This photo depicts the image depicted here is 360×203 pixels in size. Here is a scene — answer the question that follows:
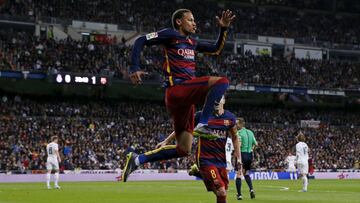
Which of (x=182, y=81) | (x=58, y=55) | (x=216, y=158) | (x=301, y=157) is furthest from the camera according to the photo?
(x=58, y=55)

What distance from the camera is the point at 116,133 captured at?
188ft

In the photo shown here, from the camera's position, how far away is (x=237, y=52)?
243 feet

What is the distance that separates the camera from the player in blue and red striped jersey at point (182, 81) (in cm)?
1169

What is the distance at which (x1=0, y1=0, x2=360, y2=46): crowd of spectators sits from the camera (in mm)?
66750

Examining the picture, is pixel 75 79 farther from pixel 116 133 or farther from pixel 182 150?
pixel 182 150

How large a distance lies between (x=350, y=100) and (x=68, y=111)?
1343 inches

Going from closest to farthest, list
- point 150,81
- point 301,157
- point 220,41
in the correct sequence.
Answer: point 220,41 → point 301,157 → point 150,81

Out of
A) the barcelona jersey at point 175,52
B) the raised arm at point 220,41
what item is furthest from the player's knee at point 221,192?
the barcelona jersey at point 175,52

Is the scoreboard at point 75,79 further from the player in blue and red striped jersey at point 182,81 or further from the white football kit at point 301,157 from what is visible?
the player in blue and red striped jersey at point 182,81

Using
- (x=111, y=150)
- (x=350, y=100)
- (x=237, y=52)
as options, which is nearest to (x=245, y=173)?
(x=111, y=150)

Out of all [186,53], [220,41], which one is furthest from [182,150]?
[220,41]

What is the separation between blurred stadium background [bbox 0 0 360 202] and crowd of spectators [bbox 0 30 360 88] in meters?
0.13

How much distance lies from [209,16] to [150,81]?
Answer: 55.6ft

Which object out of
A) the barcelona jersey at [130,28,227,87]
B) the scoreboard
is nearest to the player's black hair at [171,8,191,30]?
the barcelona jersey at [130,28,227,87]
